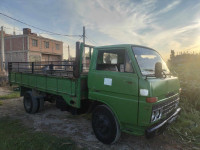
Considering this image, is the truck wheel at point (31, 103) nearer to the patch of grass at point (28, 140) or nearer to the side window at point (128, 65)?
the patch of grass at point (28, 140)

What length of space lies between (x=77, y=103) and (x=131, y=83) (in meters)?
1.60

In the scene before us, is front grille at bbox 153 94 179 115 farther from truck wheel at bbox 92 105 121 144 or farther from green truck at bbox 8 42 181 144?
truck wheel at bbox 92 105 121 144

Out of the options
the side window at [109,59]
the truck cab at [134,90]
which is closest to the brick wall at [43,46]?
the side window at [109,59]

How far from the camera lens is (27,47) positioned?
82.2 feet

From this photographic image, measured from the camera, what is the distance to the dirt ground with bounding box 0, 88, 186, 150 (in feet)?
10.3

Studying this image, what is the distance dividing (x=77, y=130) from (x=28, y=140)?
128 cm

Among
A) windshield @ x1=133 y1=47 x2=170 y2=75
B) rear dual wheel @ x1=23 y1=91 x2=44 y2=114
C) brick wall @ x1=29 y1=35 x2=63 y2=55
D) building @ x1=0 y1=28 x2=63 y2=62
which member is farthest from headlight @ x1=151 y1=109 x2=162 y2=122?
brick wall @ x1=29 y1=35 x2=63 y2=55

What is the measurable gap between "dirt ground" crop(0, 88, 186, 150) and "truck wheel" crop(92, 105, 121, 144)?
20 cm

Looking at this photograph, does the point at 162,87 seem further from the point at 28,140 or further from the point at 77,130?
the point at 28,140

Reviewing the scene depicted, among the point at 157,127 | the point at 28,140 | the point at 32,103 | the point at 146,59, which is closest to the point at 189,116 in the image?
the point at 157,127

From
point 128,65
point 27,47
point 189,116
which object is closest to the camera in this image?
point 128,65

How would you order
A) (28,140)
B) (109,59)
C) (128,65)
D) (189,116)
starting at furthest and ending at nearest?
1. (189,116)
2. (109,59)
3. (28,140)
4. (128,65)

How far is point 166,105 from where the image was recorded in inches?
111

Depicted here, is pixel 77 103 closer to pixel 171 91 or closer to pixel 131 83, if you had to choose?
pixel 131 83
